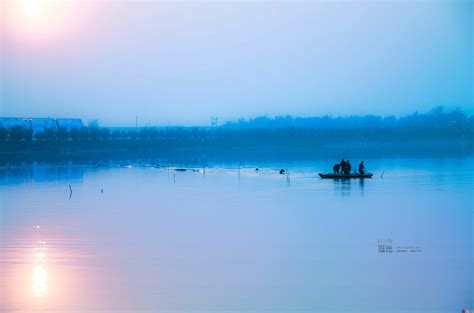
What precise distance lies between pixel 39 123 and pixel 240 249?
160 feet

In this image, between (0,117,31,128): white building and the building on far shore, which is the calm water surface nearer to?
(0,117,31,128): white building

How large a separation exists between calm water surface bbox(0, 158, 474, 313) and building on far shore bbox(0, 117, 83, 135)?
36482 mm

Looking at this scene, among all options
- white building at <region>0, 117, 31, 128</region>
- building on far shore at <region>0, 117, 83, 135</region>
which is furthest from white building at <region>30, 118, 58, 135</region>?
white building at <region>0, 117, 31, 128</region>

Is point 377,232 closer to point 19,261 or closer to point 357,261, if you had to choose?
point 357,261

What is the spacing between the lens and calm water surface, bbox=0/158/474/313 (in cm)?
765

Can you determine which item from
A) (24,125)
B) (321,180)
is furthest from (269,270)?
(24,125)

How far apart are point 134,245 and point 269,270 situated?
278 cm

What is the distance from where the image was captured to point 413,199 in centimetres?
1596

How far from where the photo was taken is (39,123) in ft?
184

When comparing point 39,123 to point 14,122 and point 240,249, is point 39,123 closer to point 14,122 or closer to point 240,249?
point 14,122

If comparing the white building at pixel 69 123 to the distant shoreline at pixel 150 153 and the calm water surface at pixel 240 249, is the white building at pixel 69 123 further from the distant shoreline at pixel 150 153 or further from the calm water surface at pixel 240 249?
the calm water surface at pixel 240 249

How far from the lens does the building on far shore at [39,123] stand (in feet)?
176

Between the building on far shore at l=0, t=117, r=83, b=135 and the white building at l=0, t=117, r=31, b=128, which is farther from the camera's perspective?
the building on far shore at l=0, t=117, r=83, b=135

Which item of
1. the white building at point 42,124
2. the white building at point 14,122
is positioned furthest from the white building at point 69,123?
the white building at point 14,122
